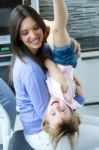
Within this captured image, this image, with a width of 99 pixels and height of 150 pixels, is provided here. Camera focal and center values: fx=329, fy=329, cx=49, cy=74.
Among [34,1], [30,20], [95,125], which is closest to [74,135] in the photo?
[95,125]

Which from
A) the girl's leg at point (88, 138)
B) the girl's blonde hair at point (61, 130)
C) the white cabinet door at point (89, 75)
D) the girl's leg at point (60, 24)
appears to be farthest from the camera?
the white cabinet door at point (89, 75)

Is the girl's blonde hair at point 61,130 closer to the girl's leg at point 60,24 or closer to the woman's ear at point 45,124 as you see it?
the woman's ear at point 45,124

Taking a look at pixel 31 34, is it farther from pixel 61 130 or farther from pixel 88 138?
pixel 88 138

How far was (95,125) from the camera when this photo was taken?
1.59 metres

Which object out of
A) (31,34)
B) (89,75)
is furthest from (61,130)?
(89,75)

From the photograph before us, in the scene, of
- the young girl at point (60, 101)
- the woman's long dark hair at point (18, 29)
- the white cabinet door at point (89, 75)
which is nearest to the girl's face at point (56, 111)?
the young girl at point (60, 101)

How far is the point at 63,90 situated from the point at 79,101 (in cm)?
14

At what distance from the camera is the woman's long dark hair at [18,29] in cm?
135

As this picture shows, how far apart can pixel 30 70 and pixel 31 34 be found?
0.15 meters

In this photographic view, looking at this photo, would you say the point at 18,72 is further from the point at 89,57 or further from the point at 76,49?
the point at 89,57

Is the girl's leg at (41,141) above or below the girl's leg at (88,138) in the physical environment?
above

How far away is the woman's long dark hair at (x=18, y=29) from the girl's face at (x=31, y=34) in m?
0.01

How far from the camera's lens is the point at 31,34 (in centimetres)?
137

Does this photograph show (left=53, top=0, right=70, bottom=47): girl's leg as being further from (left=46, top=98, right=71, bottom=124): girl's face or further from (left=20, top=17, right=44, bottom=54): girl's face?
(left=46, top=98, right=71, bottom=124): girl's face
